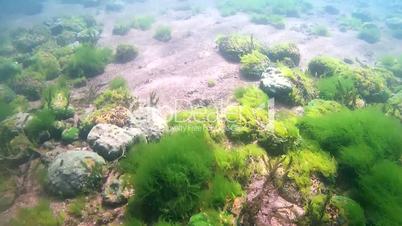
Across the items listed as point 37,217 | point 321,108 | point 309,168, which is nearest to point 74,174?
point 37,217

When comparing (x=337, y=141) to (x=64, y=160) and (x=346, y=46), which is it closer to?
(x=64, y=160)

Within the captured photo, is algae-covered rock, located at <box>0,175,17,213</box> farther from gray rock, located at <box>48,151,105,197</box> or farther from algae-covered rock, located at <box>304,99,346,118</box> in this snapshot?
algae-covered rock, located at <box>304,99,346,118</box>

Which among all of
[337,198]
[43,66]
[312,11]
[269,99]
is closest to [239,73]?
[269,99]

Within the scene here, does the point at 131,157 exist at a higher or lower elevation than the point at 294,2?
higher

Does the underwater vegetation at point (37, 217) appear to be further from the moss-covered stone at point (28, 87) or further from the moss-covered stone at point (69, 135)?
the moss-covered stone at point (28, 87)

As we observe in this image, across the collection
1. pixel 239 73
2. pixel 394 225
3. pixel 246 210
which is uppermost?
pixel 246 210

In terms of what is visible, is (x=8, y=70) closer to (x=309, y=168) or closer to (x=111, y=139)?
(x=111, y=139)
